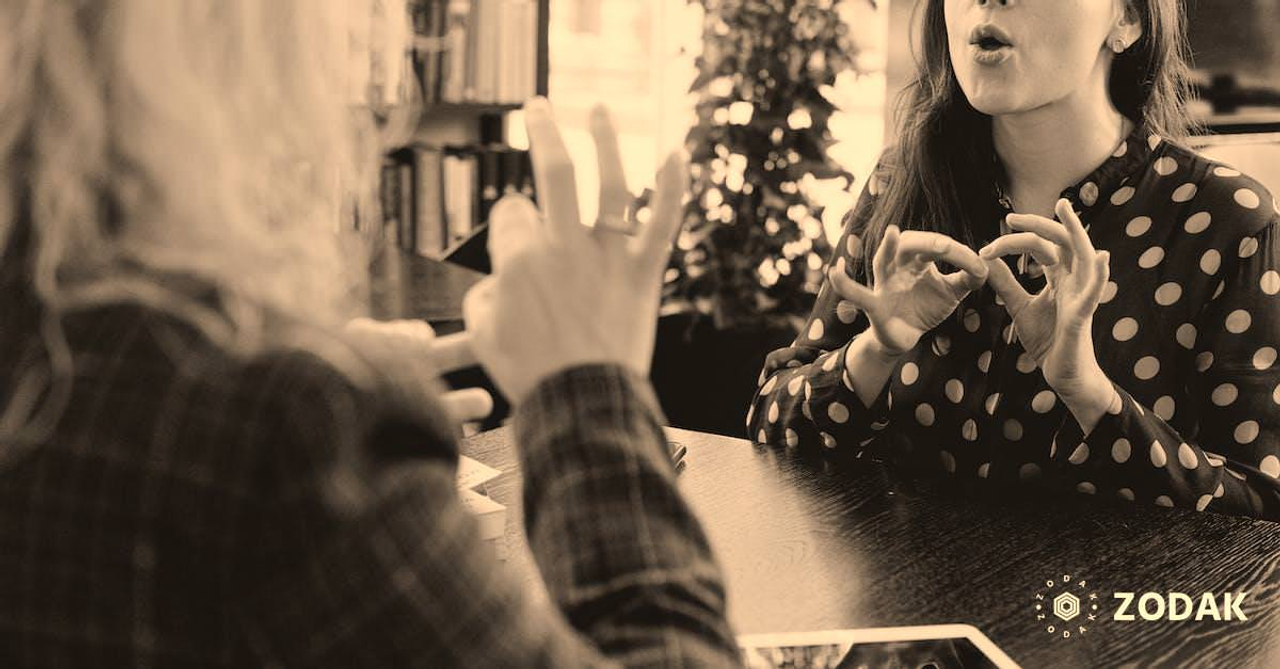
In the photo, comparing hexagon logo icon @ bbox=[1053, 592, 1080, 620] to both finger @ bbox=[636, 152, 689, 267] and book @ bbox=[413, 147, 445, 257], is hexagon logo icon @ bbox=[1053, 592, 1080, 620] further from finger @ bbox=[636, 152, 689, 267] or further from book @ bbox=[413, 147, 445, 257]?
book @ bbox=[413, 147, 445, 257]

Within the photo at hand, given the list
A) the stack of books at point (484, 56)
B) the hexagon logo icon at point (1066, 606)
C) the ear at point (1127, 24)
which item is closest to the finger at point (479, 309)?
the hexagon logo icon at point (1066, 606)

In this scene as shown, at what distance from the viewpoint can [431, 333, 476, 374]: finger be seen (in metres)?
0.74

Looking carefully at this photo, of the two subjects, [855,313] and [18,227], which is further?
[855,313]

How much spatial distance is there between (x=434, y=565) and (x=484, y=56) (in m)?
3.60

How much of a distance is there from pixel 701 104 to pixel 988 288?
1.96 metres

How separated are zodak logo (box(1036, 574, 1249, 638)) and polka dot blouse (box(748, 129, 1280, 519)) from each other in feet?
1.20

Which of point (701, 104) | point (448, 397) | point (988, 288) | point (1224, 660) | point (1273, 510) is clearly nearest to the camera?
point (448, 397)

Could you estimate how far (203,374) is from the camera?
0.52 meters

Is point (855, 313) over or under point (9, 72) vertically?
under

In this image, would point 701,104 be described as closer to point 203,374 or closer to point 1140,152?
point 1140,152

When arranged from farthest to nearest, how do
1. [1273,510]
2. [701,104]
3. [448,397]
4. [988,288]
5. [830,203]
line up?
[830,203]
[701,104]
[988,288]
[1273,510]
[448,397]

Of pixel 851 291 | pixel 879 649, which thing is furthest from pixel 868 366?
pixel 879 649

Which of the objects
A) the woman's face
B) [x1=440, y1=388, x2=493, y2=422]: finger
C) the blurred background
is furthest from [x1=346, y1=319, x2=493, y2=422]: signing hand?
the blurred background

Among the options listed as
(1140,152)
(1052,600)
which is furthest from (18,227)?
(1140,152)
